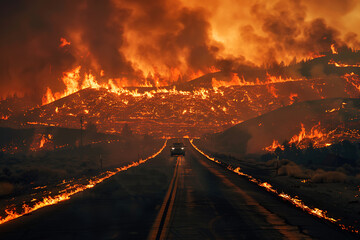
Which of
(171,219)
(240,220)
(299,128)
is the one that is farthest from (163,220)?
(299,128)

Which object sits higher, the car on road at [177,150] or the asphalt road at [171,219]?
the car on road at [177,150]

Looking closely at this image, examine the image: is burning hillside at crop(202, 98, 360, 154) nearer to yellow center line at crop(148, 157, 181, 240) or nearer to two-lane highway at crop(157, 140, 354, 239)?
two-lane highway at crop(157, 140, 354, 239)

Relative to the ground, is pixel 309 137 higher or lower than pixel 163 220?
higher

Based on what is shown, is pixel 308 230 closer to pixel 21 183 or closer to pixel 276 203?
pixel 276 203

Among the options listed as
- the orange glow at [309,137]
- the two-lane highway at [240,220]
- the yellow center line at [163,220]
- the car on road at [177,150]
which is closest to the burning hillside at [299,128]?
the orange glow at [309,137]

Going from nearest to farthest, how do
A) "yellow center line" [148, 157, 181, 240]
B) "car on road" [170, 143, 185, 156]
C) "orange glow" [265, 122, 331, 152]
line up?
"yellow center line" [148, 157, 181, 240] < "car on road" [170, 143, 185, 156] < "orange glow" [265, 122, 331, 152]

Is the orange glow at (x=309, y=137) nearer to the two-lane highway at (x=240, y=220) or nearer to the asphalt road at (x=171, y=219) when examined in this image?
the two-lane highway at (x=240, y=220)

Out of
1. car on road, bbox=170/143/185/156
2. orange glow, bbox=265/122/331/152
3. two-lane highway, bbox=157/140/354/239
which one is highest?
orange glow, bbox=265/122/331/152

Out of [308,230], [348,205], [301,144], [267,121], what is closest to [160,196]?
[348,205]

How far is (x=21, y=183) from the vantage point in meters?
41.8

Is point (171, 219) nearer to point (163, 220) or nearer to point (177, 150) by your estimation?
point (163, 220)

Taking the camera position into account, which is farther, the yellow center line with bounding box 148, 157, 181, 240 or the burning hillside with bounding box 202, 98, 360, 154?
the burning hillside with bounding box 202, 98, 360, 154

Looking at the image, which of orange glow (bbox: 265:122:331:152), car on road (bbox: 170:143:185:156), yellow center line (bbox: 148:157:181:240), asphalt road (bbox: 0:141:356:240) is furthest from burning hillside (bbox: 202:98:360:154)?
yellow center line (bbox: 148:157:181:240)

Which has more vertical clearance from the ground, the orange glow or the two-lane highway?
the orange glow
